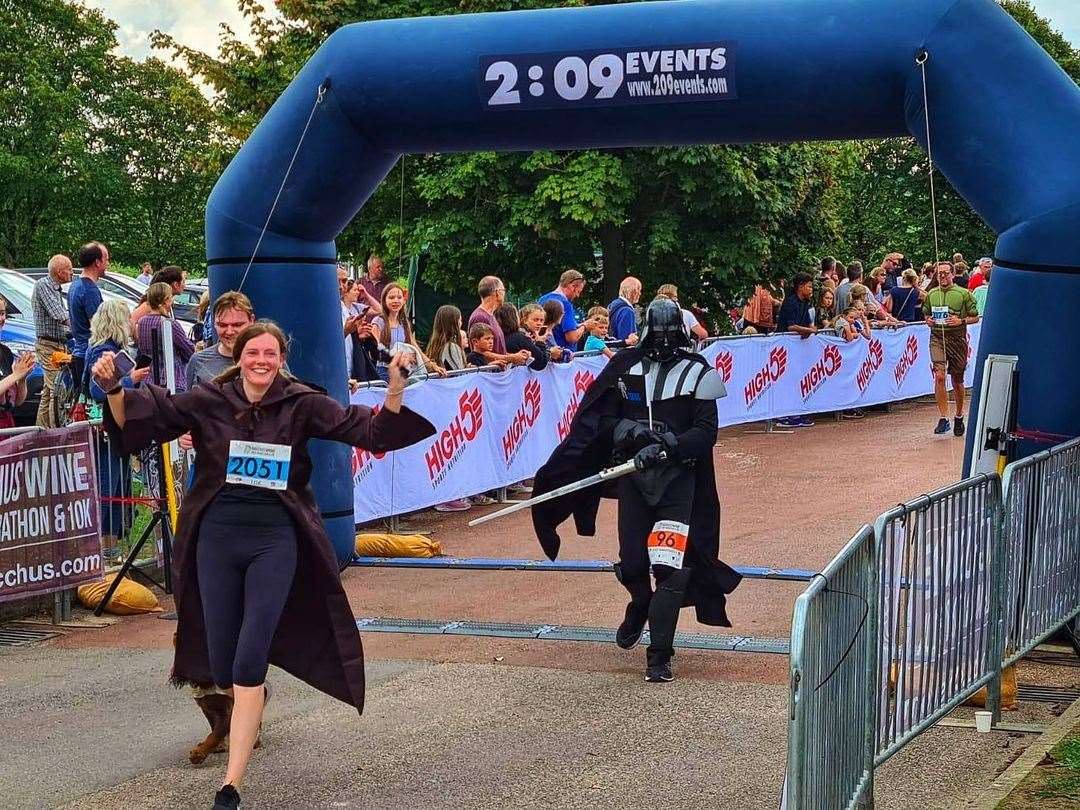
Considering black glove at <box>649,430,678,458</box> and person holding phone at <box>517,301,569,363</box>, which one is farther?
person holding phone at <box>517,301,569,363</box>

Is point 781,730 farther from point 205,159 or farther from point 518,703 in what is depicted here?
point 205,159

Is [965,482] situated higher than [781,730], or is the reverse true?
[965,482]

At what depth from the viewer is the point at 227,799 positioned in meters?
6.05

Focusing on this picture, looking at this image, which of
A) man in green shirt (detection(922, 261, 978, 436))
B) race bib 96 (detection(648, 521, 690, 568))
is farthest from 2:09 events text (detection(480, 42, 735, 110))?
man in green shirt (detection(922, 261, 978, 436))

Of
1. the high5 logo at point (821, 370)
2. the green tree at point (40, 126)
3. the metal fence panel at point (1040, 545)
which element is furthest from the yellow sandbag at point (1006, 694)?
the green tree at point (40, 126)

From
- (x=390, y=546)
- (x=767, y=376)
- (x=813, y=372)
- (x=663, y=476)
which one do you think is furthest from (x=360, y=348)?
(x=813, y=372)

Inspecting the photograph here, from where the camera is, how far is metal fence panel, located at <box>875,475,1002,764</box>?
5.91 m

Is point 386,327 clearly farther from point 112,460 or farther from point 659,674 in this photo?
point 659,674

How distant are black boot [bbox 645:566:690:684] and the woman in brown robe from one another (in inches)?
79.5

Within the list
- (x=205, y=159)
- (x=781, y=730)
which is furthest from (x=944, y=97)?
(x=205, y=159)

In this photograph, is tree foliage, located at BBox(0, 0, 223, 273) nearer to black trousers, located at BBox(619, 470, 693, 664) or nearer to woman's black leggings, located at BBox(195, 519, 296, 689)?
black trousers, located at BBox(619, 470, 693, 664)

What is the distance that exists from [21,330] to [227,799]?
11884 millimetres

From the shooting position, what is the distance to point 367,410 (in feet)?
21.5

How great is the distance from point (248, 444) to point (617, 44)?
161 inches
